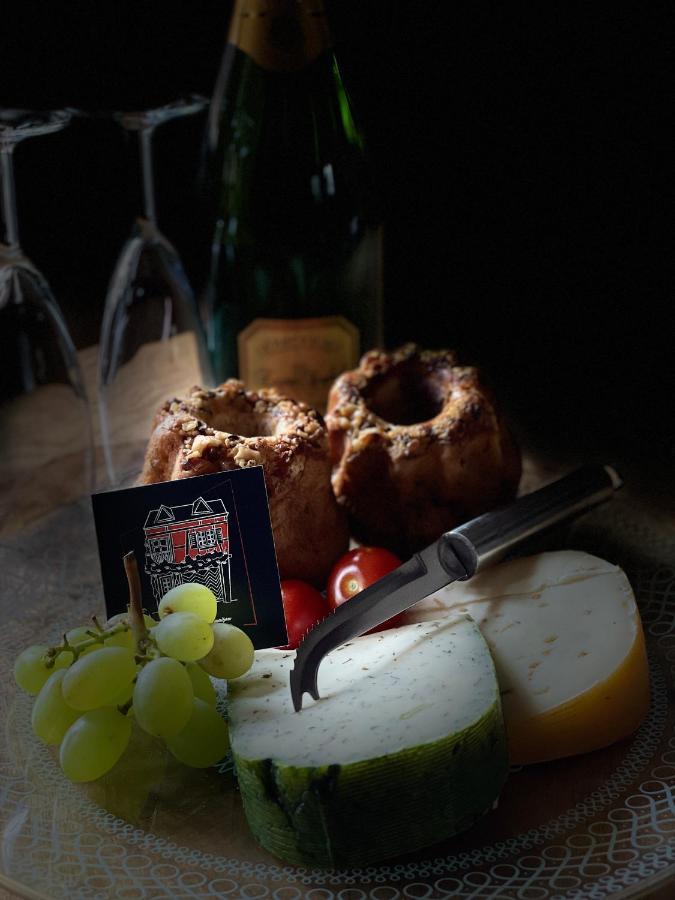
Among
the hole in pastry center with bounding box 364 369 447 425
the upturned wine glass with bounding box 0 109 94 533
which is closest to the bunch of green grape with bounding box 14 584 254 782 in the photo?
the hole in pastry center with bounding box 364 369 447 425

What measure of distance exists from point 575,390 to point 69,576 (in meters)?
0.91

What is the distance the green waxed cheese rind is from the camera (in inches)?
29.6

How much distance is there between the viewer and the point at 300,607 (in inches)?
43.4

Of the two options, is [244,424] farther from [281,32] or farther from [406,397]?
[281,32]

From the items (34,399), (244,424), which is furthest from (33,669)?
(34,399)

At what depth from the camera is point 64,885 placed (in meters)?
0.75

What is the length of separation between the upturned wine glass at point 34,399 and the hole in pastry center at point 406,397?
18.6 inches

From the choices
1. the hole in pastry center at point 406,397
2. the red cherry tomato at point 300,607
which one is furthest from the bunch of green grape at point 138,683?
the hole in pastry center at point 406,397

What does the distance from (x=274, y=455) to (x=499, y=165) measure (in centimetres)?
76

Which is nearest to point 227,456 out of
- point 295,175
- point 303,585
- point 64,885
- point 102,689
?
point 303,585

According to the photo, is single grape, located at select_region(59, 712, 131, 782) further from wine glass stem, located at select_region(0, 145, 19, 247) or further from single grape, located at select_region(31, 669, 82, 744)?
wine glass stem, located at select_region(0, 145, 19, 247)

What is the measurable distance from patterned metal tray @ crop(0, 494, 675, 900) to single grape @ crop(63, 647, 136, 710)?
9 centimetres

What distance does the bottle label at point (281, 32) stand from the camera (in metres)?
1.49

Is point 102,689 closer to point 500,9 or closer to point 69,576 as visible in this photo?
point 69,576
